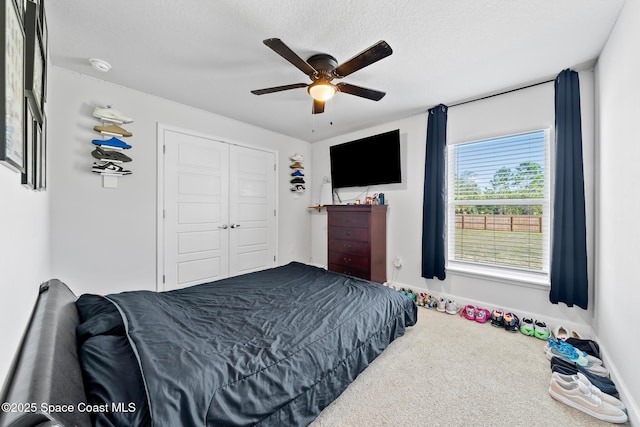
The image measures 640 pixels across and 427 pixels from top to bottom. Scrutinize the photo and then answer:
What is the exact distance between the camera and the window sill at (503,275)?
8.42 feet

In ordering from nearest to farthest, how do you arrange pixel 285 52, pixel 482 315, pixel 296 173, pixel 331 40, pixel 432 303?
pixel 285 52 → pixel 331 40 → pixel 482 315 → pixel 432 303 → pixel 296 173

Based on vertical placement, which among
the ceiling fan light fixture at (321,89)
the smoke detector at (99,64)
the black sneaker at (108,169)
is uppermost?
the smoke detector at (99,64)

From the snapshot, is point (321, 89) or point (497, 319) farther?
point (497, 319)

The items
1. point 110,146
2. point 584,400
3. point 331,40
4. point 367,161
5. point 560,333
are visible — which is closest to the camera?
point 584,400

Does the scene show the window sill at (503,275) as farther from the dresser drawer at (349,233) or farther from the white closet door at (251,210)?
the white closet door at (251,210)

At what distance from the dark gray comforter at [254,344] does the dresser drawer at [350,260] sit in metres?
1.08

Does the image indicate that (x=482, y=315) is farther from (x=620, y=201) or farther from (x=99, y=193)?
(x=99, y=193)

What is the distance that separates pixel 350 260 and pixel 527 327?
202 cm

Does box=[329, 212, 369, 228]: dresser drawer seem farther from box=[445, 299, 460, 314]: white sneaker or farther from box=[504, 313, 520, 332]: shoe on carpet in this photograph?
box=[504, 313, 520, 332]: shoe on carpet

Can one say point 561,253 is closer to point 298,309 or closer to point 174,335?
point 298,309

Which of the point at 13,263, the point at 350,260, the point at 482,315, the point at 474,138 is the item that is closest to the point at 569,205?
the point at 474,138

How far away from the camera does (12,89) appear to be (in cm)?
72

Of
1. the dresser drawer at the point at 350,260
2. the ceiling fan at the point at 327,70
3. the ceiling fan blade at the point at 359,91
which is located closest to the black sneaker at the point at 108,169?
the ceiling fan at the point at 327,70

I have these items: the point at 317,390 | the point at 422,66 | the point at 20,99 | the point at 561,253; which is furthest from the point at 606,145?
the point at 20,99
